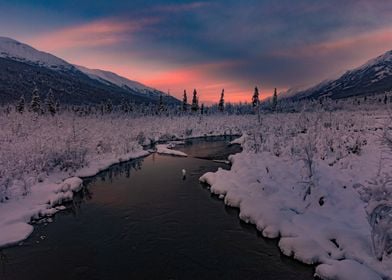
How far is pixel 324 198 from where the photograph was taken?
13992mm

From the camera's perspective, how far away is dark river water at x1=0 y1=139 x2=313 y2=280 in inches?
385

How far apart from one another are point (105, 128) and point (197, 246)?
93.9 ft

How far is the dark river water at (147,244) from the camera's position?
32.1 feet

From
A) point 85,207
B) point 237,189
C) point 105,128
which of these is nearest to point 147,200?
point 85,207

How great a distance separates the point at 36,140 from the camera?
894 inches

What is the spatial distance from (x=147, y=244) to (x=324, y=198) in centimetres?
775

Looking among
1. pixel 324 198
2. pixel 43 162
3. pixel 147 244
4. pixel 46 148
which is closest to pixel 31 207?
pixel 43 162

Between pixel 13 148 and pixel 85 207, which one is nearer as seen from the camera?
pixel 85 207

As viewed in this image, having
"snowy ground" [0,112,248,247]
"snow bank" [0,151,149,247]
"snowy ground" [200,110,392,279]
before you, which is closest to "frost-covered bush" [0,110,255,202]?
"snowy ground" [0,112,248,247]

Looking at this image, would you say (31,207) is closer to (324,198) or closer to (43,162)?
(43,162)

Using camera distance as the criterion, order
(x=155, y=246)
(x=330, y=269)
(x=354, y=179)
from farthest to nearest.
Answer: (x=354, y=179)
(x=155, y=246)
(x=330, y=269)

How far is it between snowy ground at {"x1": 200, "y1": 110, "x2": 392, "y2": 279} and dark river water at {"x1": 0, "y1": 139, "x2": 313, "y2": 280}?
2.47 feet

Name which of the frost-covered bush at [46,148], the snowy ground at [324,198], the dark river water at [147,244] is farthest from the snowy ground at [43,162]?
the snowy ground at [324,198]

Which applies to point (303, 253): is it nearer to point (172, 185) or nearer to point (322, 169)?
point (322, 169)
